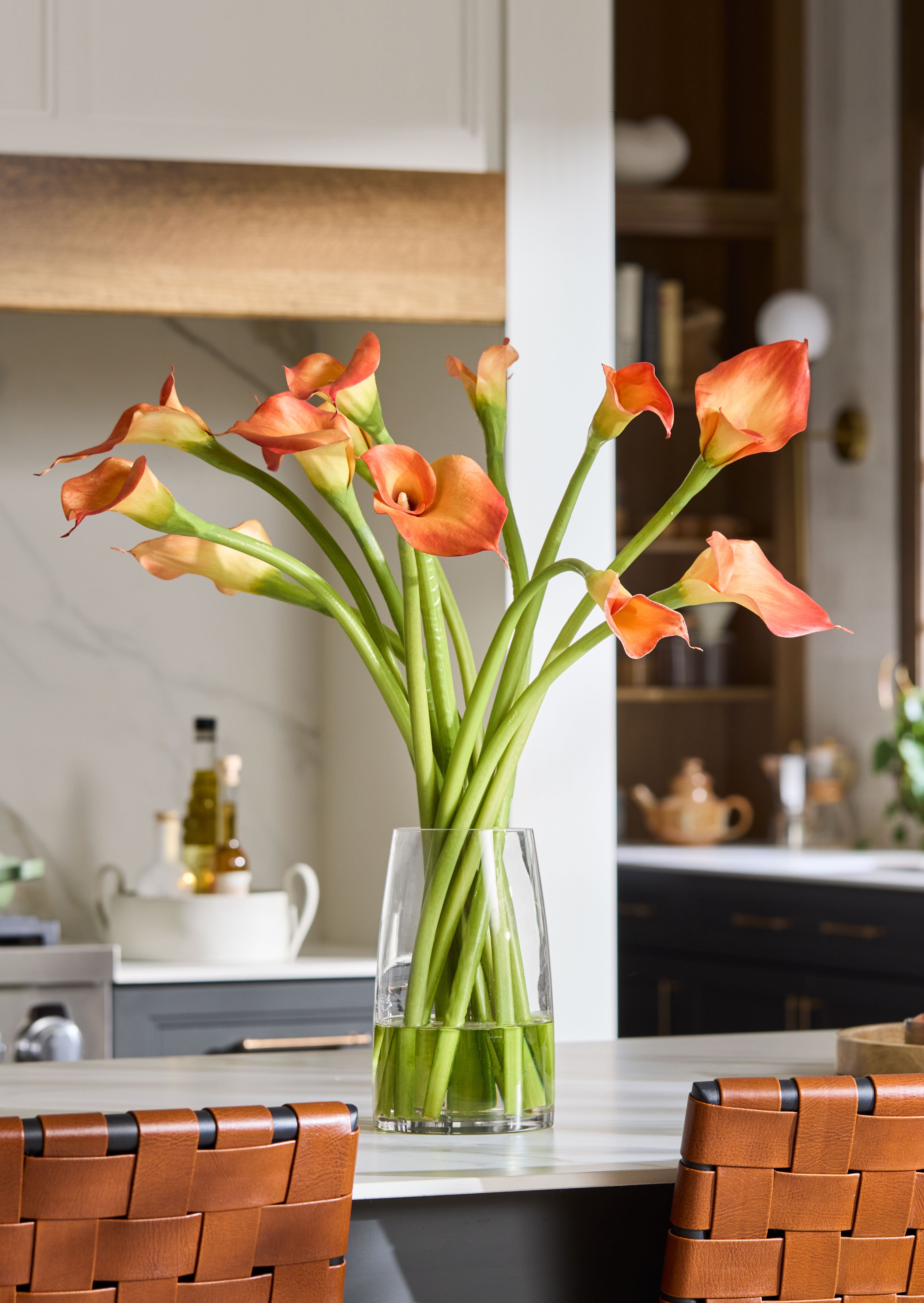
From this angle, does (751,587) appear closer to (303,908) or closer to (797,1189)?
(797,1189)

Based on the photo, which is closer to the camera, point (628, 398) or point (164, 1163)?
point (164, 1163)

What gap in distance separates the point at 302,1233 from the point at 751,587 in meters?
0.50

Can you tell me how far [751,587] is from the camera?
3.43 feet

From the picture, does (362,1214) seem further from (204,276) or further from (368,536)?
(204,276)

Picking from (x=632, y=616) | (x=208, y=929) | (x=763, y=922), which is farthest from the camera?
(x=763, y=922)

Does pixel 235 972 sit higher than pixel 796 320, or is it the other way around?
pixel 796 320

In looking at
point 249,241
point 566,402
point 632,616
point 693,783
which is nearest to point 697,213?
point 693,783

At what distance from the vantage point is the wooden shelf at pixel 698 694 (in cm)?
411

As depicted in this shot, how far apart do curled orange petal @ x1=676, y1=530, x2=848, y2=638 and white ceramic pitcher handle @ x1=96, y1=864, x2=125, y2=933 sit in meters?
1.60

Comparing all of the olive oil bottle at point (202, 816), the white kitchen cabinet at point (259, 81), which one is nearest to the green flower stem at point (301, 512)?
the white kitchen cabinet at point (259, 81)

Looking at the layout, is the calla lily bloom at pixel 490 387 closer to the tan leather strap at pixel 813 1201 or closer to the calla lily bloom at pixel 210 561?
the calla lily bloom at pixel 210 561

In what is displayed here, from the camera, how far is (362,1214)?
3.35 feet

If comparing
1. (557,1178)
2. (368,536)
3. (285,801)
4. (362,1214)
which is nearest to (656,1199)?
(557,1178)

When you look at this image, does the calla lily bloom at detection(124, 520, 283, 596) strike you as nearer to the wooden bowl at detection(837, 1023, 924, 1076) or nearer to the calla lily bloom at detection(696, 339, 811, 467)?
the calla lily bloom at detection(696, 339, 811, 467)
